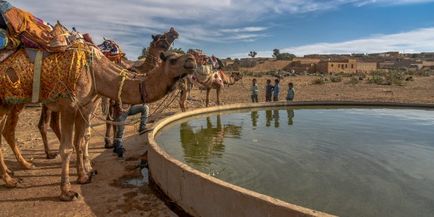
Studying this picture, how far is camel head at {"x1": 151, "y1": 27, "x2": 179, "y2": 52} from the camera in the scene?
7.00m

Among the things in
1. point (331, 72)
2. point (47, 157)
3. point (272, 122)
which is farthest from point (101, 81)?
point (331, 72)

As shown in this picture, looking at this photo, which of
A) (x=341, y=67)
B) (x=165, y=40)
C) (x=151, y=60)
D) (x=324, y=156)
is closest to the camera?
(x=165, y=40)

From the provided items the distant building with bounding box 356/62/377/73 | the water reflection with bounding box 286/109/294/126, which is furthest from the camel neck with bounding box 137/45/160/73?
the distant building with bounding box 356/62/377/73

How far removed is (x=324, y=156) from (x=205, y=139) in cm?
289

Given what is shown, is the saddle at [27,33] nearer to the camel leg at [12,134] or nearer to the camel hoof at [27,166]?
the camel leg at [12,134]

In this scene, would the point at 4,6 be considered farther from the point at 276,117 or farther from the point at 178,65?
the point at 276,117

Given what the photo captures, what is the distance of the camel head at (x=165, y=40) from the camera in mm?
6996

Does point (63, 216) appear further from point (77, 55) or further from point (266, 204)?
point (266, 204)

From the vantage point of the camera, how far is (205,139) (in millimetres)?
9438

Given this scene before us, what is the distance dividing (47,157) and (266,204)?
593cm

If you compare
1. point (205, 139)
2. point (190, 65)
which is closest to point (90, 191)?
point (190, 65)

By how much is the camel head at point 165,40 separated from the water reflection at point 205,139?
2104 millimetres

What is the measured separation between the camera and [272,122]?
38.6 ft

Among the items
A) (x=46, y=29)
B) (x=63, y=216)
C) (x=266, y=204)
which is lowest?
(x=63, y=216)
